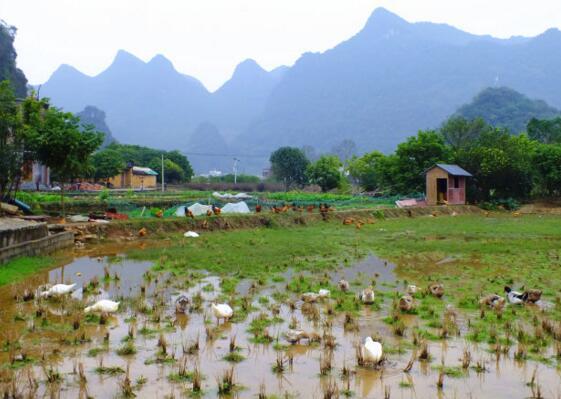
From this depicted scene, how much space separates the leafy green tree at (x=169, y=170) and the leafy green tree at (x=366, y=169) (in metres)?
27.2

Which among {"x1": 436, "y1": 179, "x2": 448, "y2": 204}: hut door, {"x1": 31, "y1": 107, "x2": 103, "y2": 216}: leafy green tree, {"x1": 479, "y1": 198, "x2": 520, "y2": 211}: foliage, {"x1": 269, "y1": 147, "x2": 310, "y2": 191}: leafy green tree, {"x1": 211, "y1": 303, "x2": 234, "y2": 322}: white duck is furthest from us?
{"x1": 269, "y1": 147, "x2": 310, "y2": 191}: leafy green tree

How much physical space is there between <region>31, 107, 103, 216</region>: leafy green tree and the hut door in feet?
90.4

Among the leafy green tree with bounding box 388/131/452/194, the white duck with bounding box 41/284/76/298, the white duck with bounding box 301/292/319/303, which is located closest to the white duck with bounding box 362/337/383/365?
the white duck with bounding box 301/292/319/303

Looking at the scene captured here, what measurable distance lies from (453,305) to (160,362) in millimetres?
5615

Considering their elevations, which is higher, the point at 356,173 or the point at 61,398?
the point at 356,173

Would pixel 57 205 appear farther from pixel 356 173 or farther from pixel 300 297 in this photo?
pixel 356 173

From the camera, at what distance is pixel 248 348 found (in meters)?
7.02

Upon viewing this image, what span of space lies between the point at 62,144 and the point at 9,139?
6.65ft

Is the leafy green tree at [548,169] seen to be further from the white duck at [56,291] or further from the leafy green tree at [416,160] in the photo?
the white duck at [56,291]

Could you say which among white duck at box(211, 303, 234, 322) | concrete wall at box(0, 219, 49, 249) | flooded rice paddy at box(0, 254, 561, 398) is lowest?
flooded rice paddy at box(0, 254, 561, 398)

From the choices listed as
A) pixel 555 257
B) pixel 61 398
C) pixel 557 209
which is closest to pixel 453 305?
pixel 61 398

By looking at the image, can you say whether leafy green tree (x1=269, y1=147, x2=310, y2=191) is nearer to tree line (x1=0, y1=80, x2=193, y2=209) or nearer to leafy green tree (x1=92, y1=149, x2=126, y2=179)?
leafy green tree (x1=92, y1=149, x2=126, y2=179)

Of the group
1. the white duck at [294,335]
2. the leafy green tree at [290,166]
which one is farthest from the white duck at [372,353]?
the leafy green tree at [290,166]

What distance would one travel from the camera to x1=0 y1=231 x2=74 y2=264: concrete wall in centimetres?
1323
